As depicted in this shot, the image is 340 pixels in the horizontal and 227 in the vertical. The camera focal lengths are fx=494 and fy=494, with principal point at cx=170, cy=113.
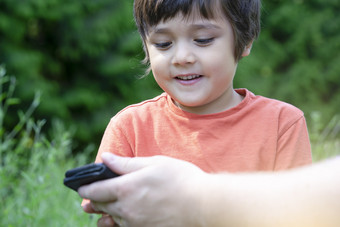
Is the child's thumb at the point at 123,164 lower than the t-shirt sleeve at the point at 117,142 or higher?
higher

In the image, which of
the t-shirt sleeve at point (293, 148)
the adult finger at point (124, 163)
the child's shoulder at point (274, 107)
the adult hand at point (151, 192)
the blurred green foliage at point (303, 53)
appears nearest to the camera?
the adult hand at point (151, 192)

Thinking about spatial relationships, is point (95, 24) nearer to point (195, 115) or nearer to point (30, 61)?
point (30, 61)

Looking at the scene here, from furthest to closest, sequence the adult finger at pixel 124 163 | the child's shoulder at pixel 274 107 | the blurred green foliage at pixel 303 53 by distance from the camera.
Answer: the blurred green foliage at pixel 303 53 < the child's shoulder at pixel 274 107 < the adult finger at pixel 124 163

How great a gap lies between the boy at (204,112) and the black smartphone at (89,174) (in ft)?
1.06

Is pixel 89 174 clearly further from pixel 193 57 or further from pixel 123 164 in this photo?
pixel 193 57

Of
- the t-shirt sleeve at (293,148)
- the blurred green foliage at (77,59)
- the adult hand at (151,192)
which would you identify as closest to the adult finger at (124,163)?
the adult hand at (151,192)

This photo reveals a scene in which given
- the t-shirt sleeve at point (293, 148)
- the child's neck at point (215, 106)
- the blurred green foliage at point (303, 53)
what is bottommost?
the blurred green foliage at point (303, 53)

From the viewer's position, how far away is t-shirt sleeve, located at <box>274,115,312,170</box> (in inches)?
68.6

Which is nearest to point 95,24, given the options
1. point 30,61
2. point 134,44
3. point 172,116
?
point 134,44

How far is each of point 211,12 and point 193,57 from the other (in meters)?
0.18

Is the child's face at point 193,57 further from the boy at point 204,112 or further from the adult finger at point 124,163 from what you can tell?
the adult finger at point 124,163

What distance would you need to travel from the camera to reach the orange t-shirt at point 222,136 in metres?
1.78

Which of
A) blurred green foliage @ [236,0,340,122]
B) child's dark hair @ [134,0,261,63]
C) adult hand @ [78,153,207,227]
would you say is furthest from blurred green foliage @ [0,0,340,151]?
adult hand @ [78,153,207,227]

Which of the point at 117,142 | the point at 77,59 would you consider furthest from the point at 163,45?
the point at 77,59
